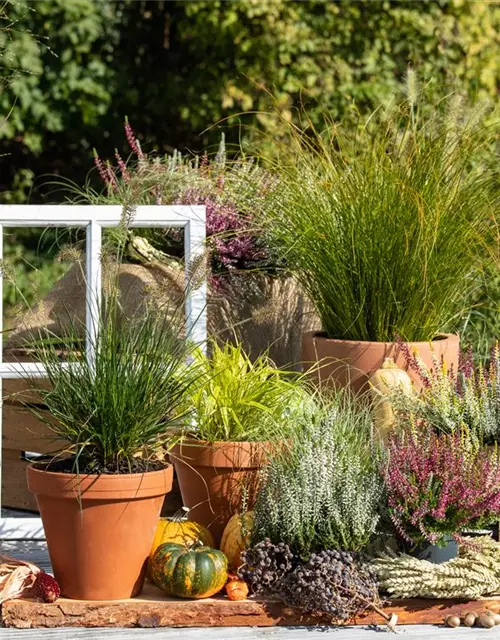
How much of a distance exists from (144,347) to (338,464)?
58cm

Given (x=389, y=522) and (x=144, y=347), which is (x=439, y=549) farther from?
(x=144, y=347)

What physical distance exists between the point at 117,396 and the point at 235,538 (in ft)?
1.84

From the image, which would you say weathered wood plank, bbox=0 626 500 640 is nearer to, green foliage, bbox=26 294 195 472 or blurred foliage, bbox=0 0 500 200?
green foliage, bbox=26 294 195 472

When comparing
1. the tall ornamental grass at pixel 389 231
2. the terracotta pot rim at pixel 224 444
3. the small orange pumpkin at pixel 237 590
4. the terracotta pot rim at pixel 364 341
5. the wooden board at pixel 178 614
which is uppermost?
the tall ornamental grass at pixel 389 231

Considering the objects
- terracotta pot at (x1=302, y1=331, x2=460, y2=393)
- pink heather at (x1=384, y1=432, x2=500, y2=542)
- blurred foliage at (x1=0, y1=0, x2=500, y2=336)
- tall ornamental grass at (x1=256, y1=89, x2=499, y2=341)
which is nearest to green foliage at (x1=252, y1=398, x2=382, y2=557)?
pink heather at (x1=384, y1=432, x2=500, y2=542)

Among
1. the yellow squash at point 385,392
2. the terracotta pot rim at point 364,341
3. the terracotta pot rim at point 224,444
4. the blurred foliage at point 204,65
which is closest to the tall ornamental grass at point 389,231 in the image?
the terracotta pot rim at point 364,341

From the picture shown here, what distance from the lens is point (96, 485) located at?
268 centimetres

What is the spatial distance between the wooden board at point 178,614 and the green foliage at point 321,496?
17 centimetres

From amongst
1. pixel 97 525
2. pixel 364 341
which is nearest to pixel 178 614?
pixel 97 525

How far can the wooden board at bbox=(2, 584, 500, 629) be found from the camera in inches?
106

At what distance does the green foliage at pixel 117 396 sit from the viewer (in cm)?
269

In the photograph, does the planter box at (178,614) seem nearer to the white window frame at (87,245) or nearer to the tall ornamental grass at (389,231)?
the white window frame at (87,245)

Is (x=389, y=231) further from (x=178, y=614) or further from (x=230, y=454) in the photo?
(x=178, y=614)

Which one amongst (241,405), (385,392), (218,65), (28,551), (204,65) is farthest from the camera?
(204,65)
